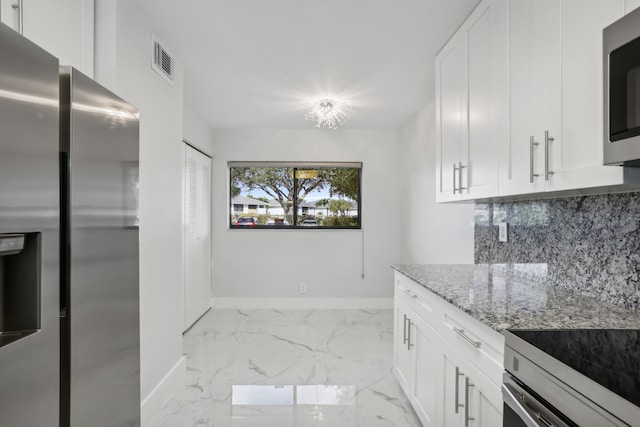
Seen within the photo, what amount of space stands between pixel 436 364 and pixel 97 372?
58.0 inches

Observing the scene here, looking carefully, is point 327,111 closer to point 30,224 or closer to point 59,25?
point 59,25

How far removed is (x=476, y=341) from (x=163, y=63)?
2446 millimetres

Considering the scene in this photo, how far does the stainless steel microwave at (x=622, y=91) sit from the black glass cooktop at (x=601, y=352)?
1.60 ft

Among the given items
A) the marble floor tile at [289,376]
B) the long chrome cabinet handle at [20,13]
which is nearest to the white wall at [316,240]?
the marble floor tile at [289,376]

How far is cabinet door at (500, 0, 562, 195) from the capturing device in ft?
4.31

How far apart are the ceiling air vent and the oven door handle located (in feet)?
8.10

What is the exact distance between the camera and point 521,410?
3.15 feet

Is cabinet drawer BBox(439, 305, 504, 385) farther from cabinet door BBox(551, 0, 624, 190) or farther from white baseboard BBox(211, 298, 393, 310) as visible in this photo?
white baseboard BBox(211, 298, 393, 310)

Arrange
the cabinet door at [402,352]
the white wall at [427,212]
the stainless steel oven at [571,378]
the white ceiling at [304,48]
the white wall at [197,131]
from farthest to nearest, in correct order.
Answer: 1. the white wall at [197,131]
2. the white wall at [427,212]
3. the cabinet door at [402,352]
4. the white ceiling at [304,48]
5. the stainless steel oven at [571,378]

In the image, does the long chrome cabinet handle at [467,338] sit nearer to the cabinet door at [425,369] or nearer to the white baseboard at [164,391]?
the cabinet door at [425,369]

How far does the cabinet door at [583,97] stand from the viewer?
1.10 meters

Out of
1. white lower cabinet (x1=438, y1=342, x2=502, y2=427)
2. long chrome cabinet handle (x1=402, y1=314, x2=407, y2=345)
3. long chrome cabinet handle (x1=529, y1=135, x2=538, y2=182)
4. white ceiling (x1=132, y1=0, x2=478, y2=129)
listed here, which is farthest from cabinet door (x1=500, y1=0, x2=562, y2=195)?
long chrome cabinet handle (x1=402, y1=314, x2=407, y2=345)

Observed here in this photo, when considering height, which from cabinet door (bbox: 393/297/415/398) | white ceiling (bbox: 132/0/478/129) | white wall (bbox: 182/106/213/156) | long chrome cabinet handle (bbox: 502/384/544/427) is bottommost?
cabinet door (bbox: 393/297/415/398)

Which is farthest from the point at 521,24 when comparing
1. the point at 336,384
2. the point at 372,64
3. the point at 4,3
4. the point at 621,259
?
the point at 336,384
